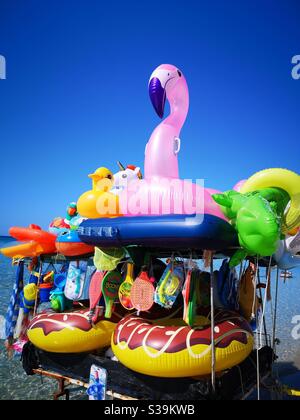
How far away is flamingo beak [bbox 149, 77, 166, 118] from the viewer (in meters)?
4.08

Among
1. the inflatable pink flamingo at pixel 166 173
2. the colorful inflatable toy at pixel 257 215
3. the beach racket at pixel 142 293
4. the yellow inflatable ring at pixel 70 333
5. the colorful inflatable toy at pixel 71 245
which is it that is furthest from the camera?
the colorful inflatable toy at pixel 71 245

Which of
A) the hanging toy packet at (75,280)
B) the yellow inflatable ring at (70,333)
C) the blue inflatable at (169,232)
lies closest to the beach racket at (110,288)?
the yellow inflatable ring at (70,333)

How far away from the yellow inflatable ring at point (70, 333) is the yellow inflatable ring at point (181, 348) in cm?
84

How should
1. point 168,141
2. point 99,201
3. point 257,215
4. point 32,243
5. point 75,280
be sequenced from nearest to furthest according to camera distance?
point 257,215
point 168,141
point 99,201
point 75,280
point 32,243

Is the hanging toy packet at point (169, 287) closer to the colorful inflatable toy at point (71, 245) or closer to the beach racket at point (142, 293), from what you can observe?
the beach racket at point (142, 293)

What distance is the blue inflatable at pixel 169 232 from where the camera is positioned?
3082 mm

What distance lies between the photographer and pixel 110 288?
461 centimetres

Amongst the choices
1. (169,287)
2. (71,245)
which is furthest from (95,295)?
(169,287)

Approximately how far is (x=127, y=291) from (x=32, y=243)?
89.7 inches

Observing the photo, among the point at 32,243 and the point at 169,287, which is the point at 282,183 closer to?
the point at 169,287

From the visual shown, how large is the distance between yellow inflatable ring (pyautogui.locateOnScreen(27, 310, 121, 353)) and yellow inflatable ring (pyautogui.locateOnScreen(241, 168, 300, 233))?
290cm

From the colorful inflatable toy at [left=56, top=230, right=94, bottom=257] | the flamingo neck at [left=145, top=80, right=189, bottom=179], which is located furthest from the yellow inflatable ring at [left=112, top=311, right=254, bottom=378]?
the flamingo neck at [left=145, top=80, right=189, bottom=179]

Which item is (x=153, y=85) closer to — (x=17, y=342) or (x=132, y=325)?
(x=132, y=325)
